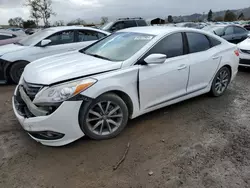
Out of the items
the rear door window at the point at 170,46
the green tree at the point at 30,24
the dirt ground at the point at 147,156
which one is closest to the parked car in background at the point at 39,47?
the dirt ground at the point at 147,156

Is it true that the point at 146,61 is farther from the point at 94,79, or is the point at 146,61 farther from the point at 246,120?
the point at 246,120

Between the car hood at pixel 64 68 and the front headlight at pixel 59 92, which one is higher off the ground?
the car hood at pixel 64 68

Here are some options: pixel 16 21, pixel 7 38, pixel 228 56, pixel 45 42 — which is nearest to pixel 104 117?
pixel 228 56

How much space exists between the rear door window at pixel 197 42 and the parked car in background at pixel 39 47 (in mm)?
3480

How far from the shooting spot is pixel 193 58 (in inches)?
159

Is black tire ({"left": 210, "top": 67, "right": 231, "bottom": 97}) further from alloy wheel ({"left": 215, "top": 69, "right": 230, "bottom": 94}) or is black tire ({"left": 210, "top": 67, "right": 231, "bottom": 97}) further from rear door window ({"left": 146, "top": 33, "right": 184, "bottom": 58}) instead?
rear door window ({"left": 146, "top": 33, "right": 184, "bottom": 58})

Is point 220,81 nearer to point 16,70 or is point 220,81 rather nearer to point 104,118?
point 104,118

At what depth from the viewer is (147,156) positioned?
2906 mm

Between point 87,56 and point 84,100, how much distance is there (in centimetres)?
112

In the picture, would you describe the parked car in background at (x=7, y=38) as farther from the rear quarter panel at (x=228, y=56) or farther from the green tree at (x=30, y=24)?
the green tree at (x=30, y=24)

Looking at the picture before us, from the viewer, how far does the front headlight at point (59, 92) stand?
2807mm

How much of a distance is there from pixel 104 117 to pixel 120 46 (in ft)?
4.20

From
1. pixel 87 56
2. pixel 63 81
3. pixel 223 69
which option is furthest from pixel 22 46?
pixel 223 69

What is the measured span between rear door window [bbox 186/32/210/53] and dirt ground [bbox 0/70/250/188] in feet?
3.90
